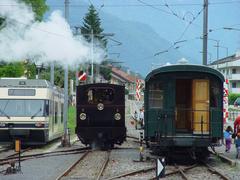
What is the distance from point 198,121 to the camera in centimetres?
1909

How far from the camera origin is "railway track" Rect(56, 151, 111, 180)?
15344mm

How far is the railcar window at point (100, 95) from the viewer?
25.0 meters

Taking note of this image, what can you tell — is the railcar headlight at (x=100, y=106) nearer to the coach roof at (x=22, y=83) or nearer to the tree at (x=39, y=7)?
the coach roof at (x=22, y=83)

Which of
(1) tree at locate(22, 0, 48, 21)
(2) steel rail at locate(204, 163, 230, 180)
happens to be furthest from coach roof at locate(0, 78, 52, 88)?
(1) tree at locate(22, 0, 48, 21)

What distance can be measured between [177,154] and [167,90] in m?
3.28

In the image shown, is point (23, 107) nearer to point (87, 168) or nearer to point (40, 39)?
point (40, 39)

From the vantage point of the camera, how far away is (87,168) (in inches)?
689

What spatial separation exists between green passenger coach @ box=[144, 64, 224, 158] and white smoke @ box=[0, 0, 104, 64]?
9434 mm

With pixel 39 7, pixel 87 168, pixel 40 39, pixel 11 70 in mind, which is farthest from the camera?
pixel 39 7

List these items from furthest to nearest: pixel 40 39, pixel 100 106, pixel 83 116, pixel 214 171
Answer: pixel 40 39
pixel 83 116
pixel 100 106
pixel 214 171

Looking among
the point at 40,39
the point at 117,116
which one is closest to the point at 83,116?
the point at 117,116

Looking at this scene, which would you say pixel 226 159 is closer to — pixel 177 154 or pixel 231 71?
pixel 177 154

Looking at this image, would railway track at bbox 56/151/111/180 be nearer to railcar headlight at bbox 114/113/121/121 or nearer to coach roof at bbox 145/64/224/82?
railcar headlight at bbox 114/113/121/121

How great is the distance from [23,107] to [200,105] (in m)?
8.71
